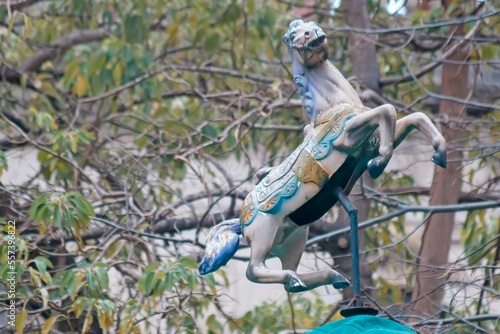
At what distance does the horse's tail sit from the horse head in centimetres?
62

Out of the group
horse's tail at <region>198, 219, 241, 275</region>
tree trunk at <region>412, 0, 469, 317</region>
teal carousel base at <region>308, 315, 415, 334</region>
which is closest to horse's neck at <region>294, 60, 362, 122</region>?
horse's tail at <region>198, 219, 241, 275</region>

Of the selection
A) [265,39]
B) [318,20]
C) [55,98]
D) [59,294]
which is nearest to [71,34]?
[55,98]

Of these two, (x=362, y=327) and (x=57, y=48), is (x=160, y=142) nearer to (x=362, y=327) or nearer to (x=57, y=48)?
(x=57, y=48)

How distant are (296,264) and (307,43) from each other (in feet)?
2.43

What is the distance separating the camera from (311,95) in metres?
2.50

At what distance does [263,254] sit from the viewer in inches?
94.6

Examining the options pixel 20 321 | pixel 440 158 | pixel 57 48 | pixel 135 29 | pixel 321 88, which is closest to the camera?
pixel 440 158

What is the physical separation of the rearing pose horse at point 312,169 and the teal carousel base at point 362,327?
15 cm

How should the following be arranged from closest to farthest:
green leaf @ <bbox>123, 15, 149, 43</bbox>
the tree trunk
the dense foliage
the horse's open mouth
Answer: the horse's open mouth, the dense foliage, the tree trunk, green leaf @ <bbox>123, 15, 149, 43</bbox>

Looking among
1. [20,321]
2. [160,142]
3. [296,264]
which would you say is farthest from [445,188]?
[296,264]

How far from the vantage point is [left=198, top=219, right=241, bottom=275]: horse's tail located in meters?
2.44

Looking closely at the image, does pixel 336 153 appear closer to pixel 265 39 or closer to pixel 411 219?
pixel 265 39

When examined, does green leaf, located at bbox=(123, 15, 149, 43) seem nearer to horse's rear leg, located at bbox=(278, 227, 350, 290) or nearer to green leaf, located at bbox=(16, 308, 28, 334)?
green leaf, located at bbox=(16, 308, 28, 334)

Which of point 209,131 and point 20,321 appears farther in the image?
point 209,131
